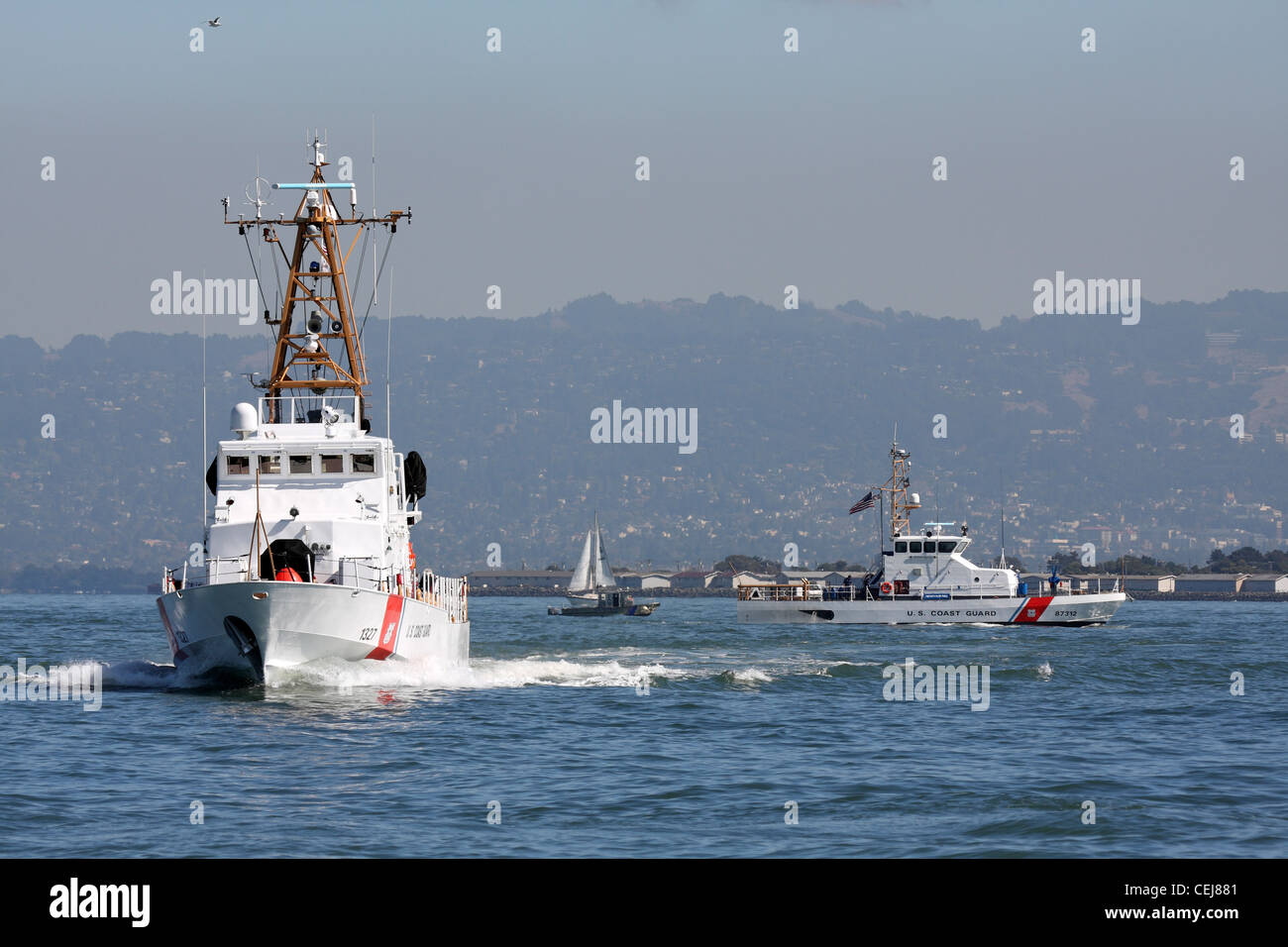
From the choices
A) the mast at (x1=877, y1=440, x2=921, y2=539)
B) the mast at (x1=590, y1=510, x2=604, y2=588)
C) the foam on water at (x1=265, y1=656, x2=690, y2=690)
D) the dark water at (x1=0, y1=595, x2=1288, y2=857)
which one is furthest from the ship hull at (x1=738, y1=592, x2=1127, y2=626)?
the mast at (x1=590, y1=510, x2=604, y2=588)

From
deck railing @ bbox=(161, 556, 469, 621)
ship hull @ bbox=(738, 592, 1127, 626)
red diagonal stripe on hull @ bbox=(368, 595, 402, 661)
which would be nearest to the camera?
deck railing @ bbox=(161, 556, 469, 621)

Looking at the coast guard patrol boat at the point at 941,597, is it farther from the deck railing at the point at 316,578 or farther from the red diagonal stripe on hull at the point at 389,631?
the red diagonal stripe on hull at the point at 389,631

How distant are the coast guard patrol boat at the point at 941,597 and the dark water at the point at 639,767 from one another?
144 ft

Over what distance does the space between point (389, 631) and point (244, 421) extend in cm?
705

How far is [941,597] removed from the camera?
8938 centimetres

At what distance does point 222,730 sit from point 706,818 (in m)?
11.6

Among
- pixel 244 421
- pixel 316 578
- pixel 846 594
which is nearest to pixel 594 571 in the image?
pixel 846 594

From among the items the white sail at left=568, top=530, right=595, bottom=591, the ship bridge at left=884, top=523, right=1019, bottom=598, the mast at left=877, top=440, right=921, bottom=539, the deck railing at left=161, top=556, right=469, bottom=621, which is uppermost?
the mast at left=877, top=440, right=921, bottom=539

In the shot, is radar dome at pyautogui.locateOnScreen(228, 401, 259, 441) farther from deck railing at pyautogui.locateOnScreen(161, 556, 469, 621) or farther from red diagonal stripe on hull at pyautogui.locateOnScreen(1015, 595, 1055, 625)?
red diagonal stripe on hull at pyautogui.locateOnScreen(1015, 595, 1055, 625)

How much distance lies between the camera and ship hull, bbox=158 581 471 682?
3222 centimetres

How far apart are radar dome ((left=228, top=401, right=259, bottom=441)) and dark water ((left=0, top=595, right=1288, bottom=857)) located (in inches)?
248

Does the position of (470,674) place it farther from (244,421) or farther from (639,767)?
(639,767)
